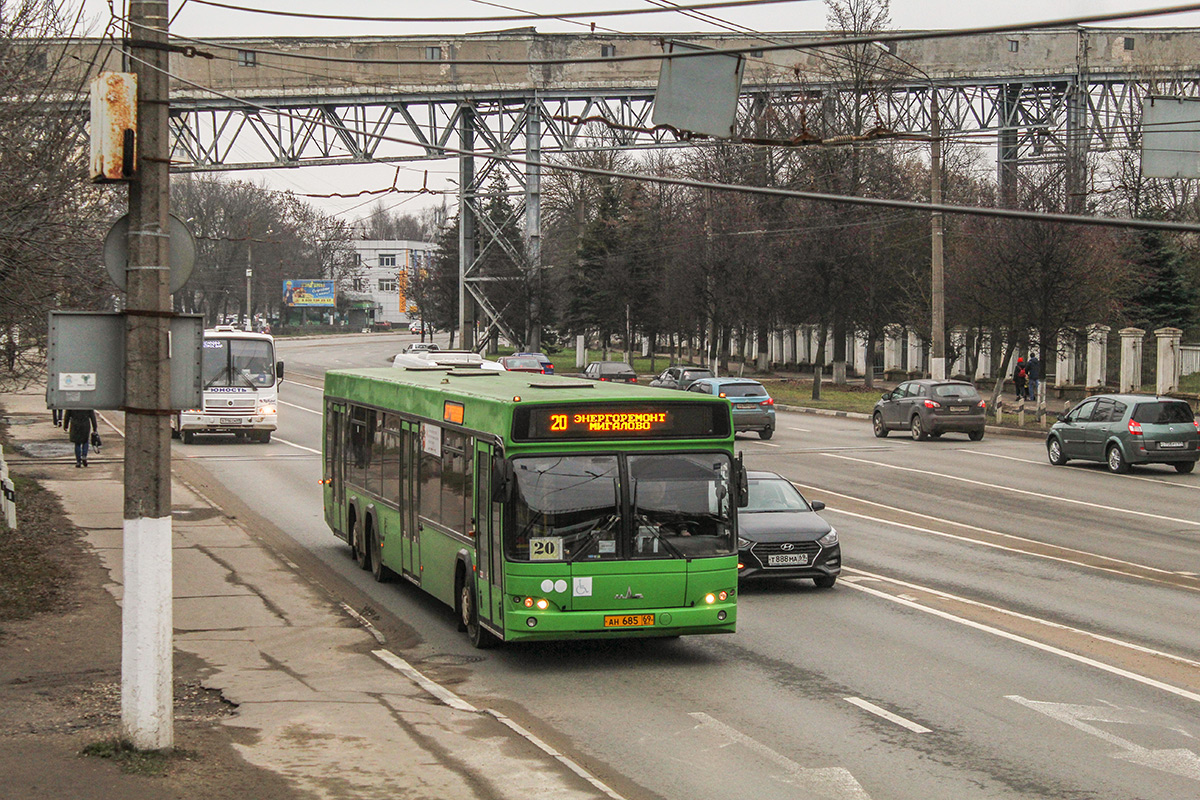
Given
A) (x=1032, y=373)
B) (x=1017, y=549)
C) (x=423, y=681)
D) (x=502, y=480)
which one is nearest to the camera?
(x=423, y=681)

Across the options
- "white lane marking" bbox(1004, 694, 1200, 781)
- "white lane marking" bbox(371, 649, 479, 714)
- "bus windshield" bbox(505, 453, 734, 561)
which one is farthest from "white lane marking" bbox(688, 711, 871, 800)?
"bus windshield" bbox(505, 453, 734, 561)

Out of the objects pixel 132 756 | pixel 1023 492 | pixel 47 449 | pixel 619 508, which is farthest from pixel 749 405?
pixel 132 756

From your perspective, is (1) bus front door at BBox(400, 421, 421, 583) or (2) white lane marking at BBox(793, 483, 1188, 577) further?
(2) white lane marking at BBox(793, 483, 1188, 577)

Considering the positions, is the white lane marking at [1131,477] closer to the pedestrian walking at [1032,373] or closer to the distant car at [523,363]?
the pedestrian walking at [1032,373]

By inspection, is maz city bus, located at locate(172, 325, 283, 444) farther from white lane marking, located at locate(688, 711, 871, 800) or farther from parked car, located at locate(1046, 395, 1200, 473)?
white lane marking, located at locate(688, 711, 871, 800)

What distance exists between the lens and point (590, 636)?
1228 centimetres

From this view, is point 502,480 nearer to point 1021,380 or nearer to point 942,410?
point 942,410

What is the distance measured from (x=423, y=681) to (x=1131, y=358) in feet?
134

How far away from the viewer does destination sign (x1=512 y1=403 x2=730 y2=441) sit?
12.4m

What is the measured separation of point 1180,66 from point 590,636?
176 ft

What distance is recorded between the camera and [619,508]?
1232 cm

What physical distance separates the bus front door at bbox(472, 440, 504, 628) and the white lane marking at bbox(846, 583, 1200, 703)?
5.20 m

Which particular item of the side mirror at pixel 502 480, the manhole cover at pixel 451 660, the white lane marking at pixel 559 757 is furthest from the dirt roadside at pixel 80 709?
Answer: the side mirror at pixel 502 480

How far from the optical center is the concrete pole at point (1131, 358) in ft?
154
